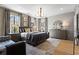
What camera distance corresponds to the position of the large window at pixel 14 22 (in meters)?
2.34

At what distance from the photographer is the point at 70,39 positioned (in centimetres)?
236

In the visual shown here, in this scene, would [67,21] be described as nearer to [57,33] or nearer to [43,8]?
[57,33]

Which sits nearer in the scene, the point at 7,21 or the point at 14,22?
the point at 7,21

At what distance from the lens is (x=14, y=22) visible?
7.97 feet

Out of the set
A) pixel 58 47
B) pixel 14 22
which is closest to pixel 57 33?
pixel 58 47

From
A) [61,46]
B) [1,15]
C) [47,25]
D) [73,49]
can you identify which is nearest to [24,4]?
[1,15]

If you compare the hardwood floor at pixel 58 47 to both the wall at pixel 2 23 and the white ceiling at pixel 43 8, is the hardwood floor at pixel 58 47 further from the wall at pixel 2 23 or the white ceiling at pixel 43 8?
the wall at pixel 2 23

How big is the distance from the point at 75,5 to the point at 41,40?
3.69ft

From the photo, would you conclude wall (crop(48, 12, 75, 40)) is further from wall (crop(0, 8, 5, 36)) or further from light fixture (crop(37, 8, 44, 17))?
wall (crop(0, 8, 5, 36))

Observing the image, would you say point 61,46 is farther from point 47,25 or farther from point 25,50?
point 25,50

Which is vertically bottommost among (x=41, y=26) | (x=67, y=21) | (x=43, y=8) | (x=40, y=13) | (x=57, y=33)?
(x=57, y=33)

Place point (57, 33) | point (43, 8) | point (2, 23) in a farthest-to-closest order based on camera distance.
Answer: point (57, 33)
point (43, 8)
point (2, 23)

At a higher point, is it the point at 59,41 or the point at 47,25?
the point at 47,25

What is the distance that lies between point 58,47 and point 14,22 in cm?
119
